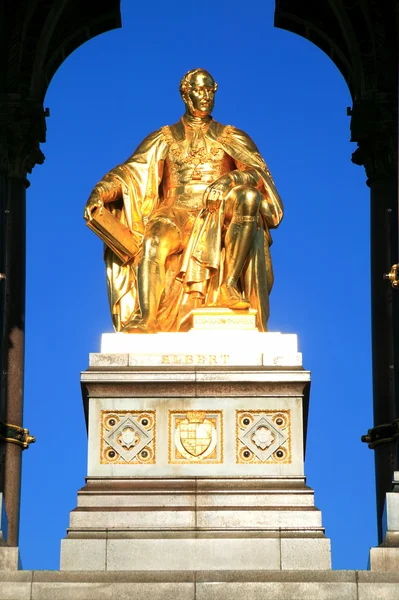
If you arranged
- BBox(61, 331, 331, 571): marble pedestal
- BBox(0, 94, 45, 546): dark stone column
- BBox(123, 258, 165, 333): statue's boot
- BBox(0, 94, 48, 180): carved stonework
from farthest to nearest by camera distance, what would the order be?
BBox(0, 94, 48, 180): carved stonework, BBox(0, 94, 45, 546): dark stone column, BBox(123, 258, 165, 333): statue's boot, BBox(61, 331, 331, 571): marble pedestal

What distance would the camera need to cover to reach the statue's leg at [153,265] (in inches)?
785

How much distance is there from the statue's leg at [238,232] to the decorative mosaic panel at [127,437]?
189 centimetres

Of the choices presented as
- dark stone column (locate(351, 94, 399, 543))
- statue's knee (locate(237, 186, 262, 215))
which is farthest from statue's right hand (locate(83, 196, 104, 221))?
dark stone column (locate(351, 94, 399, 543))

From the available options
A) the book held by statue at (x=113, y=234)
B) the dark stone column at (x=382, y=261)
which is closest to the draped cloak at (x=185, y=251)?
the book held by statue at (x=113, y=234)

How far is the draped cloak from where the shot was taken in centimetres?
2019

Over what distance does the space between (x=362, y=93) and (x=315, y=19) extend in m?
1.74

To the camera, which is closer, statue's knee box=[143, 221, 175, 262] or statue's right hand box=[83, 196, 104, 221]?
statue's knee box=[143, 221, 175, 262]

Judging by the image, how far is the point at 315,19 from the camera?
2523cm

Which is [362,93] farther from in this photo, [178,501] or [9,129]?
[178,501]

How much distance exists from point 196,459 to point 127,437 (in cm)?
73

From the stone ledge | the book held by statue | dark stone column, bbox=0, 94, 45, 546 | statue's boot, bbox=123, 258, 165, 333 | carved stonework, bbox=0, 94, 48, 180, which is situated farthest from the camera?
carved stonework, bbox=0, 94, 48, 180

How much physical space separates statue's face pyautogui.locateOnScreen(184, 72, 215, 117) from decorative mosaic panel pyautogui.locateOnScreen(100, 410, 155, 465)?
4.21 meters

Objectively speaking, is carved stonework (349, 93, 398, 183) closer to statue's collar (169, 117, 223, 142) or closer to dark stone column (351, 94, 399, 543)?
dark stone column (351, 94, 399, 543)

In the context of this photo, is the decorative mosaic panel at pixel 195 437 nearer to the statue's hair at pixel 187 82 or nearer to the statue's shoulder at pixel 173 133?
the statue's shoulder at pixel 173 133
